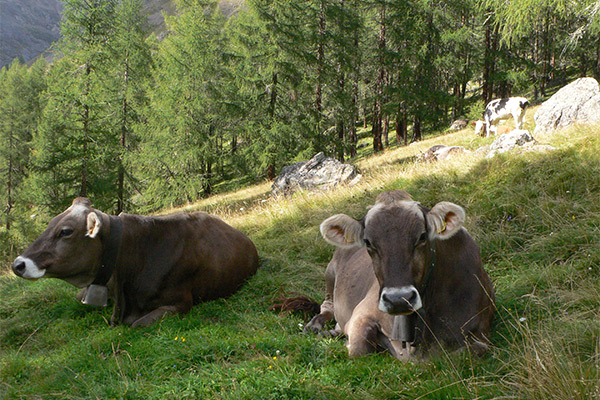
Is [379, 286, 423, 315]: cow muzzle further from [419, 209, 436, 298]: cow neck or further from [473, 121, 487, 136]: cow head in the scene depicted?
[473, 121, 487, 136]: cow head

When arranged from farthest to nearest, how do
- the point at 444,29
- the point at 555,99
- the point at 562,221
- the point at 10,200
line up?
the point at 10,200 < the point at 444,29 < the point at 555,99 < the point at 562,221

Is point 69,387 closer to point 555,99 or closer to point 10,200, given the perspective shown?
point 555,99

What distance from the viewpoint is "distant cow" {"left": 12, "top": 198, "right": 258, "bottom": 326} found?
16.3 feet

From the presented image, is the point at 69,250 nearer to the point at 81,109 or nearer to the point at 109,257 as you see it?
the point at 109,257

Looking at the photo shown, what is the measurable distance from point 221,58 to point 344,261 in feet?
76.9

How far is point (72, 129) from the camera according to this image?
21609 mm

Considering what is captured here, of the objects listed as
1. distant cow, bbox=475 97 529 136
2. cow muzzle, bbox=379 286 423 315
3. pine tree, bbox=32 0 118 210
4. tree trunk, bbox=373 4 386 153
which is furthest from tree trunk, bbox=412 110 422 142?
cow muzzle, bbox=379 286 423 315

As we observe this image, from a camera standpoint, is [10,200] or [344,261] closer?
[344,261]

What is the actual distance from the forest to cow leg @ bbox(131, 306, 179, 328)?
18977 millimetres


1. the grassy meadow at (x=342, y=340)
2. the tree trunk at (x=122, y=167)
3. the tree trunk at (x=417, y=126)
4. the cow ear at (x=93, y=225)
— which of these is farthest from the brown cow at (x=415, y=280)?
the tree trunk at (x=417, y=126)

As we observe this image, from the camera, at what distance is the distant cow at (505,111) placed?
17516 mm

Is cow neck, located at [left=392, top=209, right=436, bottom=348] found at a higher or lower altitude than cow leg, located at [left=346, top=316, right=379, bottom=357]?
higher

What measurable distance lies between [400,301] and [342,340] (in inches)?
65.0

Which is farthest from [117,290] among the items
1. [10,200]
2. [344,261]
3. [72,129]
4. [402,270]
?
[10,200]
